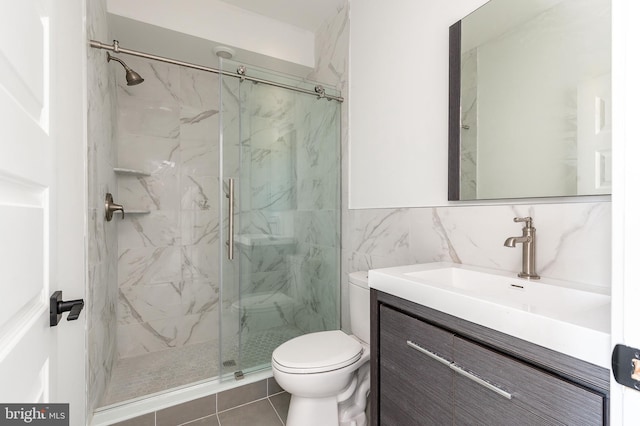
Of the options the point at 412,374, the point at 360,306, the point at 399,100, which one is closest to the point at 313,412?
the point at 360,306

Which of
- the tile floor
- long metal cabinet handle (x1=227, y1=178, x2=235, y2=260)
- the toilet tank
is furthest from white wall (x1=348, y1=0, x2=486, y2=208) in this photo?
the tile floor

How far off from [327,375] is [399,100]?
4.88 feet

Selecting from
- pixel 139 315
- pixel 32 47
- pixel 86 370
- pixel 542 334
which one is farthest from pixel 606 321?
pixel 139 315

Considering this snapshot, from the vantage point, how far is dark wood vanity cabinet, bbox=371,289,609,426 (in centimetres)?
60

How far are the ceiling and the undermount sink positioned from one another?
2078 millimetres

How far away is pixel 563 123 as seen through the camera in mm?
1014

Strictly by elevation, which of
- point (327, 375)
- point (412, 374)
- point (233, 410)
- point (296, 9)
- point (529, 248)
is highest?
point (296, 9)

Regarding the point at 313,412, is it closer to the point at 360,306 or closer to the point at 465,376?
the point at 360,306

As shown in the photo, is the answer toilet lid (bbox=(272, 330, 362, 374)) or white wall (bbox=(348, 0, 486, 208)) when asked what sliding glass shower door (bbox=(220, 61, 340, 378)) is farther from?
toilet lid (bbox=(272, 330, 362, 374))

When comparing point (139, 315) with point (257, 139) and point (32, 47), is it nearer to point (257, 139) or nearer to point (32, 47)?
point (257, 139)

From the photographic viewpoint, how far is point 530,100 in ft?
3.62
